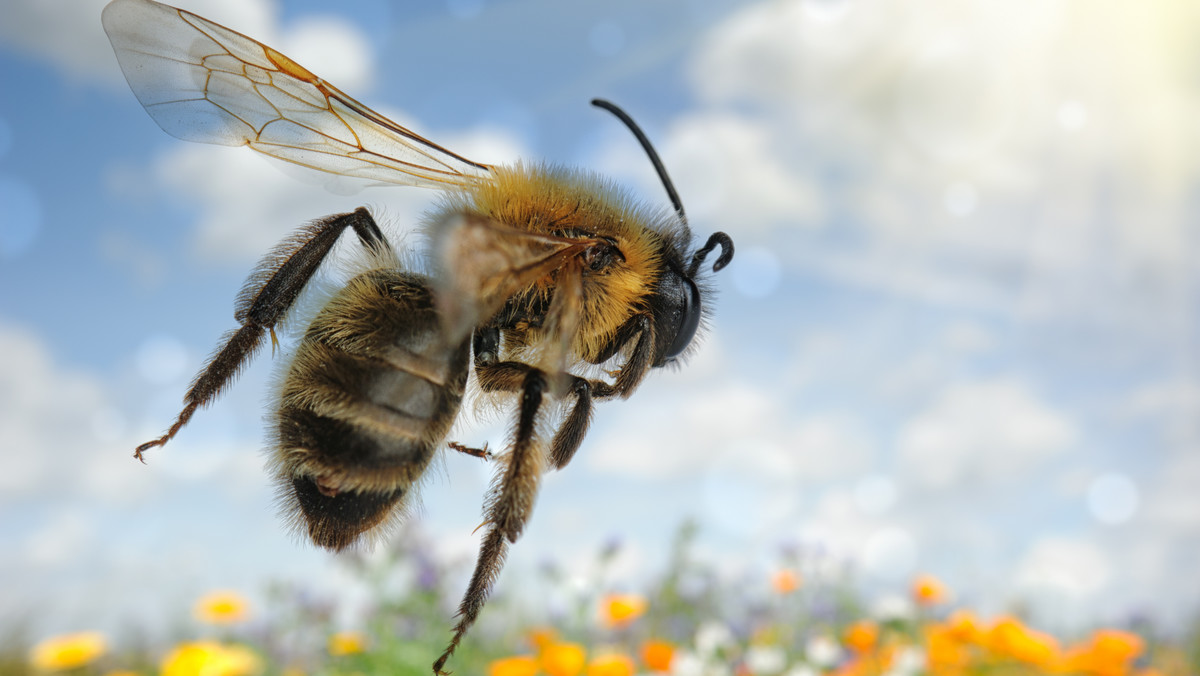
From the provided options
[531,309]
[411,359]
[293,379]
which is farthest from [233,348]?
[531,309]

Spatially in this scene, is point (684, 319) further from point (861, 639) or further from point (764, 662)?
point (861, 639)

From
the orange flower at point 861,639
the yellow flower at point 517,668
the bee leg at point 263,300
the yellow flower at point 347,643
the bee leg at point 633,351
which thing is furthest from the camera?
the orange flower at point 861,639

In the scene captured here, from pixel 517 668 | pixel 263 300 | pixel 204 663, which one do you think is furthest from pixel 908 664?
pixel 263 300

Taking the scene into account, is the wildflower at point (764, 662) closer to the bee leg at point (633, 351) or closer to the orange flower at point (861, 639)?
the orange flower at point (861, 639)

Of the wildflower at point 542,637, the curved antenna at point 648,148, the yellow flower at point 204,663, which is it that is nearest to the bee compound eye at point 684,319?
the curved antenna at point 648,148

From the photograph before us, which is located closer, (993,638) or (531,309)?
(531,309)

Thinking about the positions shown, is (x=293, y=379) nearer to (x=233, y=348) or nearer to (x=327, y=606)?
(x=233, y=348)

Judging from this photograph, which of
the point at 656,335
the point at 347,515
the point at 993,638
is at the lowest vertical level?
the point at 347,515

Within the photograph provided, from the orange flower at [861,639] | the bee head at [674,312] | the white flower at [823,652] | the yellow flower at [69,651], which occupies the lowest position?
the yellow flower at [69,651]
